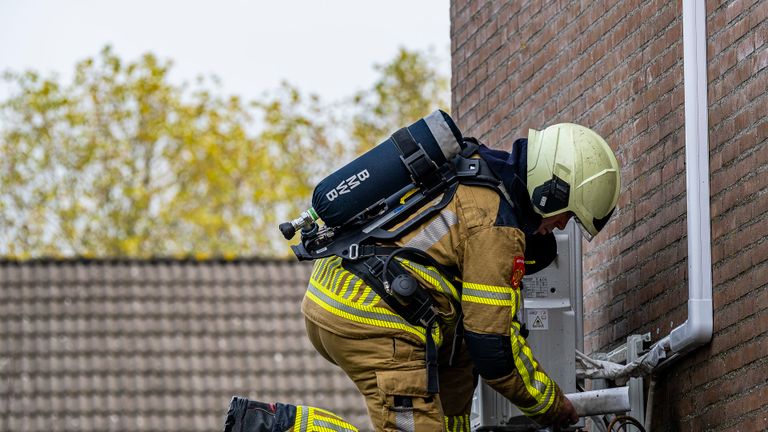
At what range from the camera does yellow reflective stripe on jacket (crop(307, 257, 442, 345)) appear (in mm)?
5504

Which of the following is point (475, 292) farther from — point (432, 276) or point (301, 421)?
point (301, 421)

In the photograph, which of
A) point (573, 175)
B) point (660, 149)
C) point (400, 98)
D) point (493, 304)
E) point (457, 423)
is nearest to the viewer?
point (493, 304)

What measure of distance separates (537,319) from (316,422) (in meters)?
1.17

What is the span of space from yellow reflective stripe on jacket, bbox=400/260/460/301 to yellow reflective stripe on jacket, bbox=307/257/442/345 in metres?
0.15

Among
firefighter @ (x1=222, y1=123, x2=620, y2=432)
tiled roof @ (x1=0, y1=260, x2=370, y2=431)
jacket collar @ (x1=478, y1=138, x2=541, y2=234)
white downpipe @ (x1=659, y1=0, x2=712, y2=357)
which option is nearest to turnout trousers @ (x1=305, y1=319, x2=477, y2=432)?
firefighter @ (x1=222, y1=123, x2=620, y2=432)

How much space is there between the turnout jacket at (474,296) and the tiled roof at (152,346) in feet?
29.1

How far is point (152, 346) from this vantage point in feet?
50.2

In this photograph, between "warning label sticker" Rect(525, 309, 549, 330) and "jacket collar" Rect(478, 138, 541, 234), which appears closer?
"jacket collar" Rect(478, 138, 541, 234)

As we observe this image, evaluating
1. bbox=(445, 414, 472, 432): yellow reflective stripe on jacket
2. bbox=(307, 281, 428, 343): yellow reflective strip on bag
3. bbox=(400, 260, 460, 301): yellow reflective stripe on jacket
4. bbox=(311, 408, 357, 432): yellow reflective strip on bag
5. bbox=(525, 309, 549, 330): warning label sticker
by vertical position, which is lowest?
bbox=(311, 408, 357, 432): yellow reflective strip on bag

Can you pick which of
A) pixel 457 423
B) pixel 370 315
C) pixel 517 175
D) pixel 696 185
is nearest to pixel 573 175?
pixel 517 175

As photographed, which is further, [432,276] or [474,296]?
[432,276]

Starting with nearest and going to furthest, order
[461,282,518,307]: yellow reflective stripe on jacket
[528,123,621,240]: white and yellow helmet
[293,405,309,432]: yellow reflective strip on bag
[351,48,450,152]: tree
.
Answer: [461,282,518,307]: yellow reflective stripe on jacket, [528,123,621,240]: white and yellow helmet, [293,405,309,432]: yellow reflective strip on bag, [351,48,450,152]: tree

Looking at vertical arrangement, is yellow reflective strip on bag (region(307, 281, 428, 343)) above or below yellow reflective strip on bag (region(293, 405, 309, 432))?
above

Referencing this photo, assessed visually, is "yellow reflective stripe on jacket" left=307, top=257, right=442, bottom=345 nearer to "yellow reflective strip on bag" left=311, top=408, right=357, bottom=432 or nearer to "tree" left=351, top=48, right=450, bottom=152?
"yellow reflective strip on bag" left=311, top=408, right=357, bottom=432
